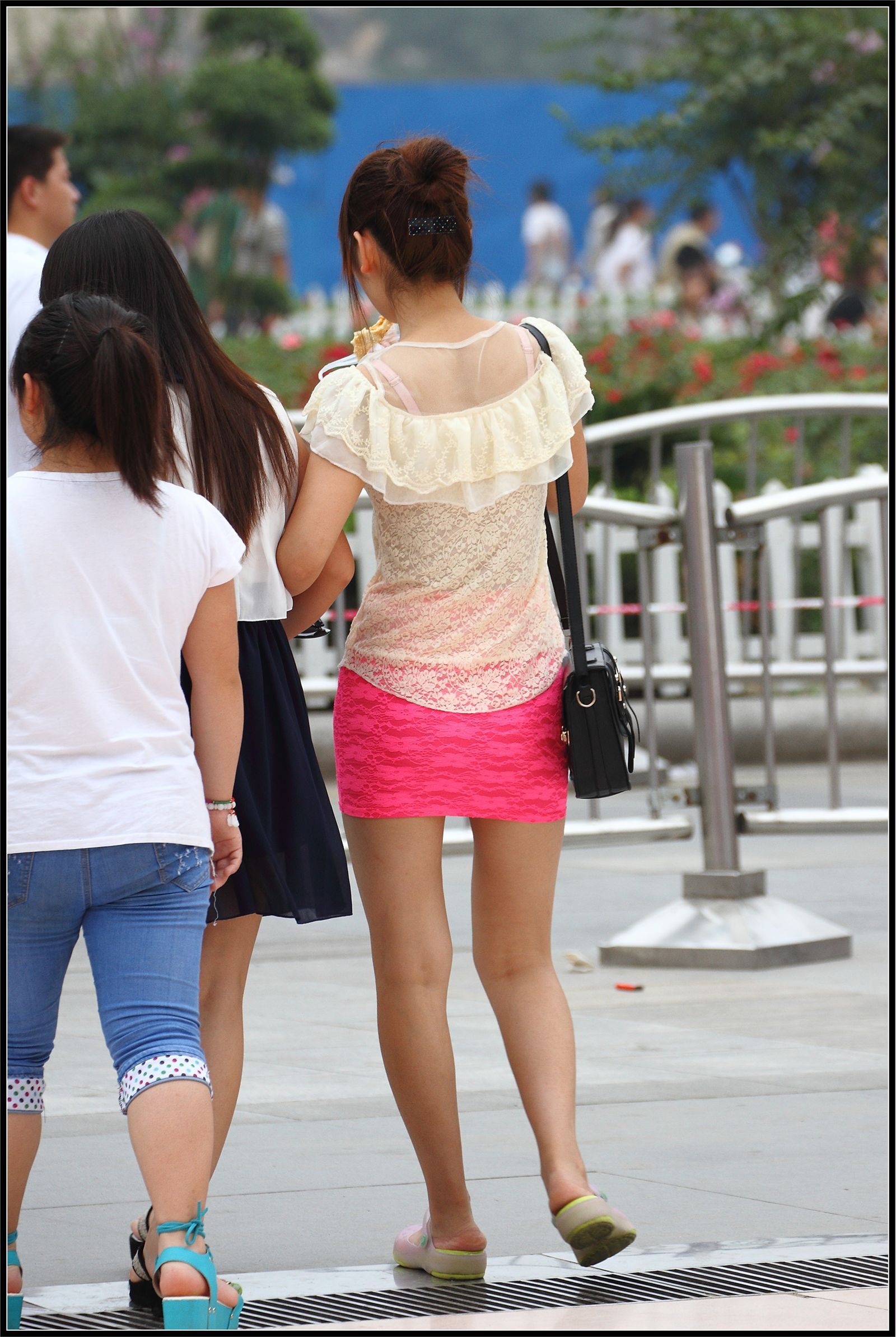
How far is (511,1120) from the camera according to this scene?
4531 millimetres

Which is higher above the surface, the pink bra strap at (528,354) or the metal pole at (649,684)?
the pink bra strap at (528,354)

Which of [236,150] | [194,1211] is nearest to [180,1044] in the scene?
[194,1211]

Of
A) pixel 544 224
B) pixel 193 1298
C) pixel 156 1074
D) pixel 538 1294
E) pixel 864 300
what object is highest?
pixel 544 224

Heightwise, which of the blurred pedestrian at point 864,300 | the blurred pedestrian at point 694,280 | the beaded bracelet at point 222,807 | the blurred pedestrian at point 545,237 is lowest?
the beaded bracelet at point 222,807

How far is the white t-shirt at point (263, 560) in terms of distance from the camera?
11.2ft

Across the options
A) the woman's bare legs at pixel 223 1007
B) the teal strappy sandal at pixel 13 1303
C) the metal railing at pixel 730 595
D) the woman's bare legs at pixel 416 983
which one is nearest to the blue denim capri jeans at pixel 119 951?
the teal strappy sandal at pixel 13 1303

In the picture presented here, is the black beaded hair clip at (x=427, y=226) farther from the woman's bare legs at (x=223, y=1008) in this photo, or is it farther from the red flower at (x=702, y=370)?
the red flower at (x=702, y=370)

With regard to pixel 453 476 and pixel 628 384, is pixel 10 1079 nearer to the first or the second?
pixel 453 476

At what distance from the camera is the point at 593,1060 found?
16.5ft

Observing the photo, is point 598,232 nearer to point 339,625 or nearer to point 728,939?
point 339,625

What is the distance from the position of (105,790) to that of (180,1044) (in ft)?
1.26

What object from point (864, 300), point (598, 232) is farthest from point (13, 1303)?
point (598, 232)

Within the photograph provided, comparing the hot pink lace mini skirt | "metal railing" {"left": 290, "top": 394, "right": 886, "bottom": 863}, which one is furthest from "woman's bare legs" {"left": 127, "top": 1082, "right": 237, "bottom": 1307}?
"metal railing" {"left": 290, "top": 394, "right": 886, "bottom": 863}

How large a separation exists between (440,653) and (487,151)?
1012 inches
